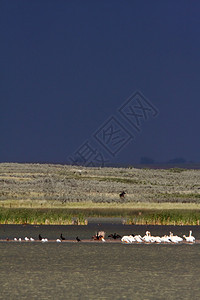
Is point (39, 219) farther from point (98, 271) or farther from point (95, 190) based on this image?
point (95, 190)

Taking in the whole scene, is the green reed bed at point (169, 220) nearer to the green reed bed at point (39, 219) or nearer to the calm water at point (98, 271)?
the green reed bed at point (39, 219)

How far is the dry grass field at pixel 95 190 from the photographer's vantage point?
69125 millimetres

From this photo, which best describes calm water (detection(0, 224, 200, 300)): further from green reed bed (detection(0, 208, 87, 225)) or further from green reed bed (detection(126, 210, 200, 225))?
green reed bed (detection(126, 210, 200, 225))

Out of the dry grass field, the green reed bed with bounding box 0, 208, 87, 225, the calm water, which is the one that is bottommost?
the calm water

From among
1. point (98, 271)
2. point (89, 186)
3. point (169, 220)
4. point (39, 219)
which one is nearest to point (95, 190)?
point (89, 186)

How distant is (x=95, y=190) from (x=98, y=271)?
59.2 meters

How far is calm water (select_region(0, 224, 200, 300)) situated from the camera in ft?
72.9

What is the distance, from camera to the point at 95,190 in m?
85.8

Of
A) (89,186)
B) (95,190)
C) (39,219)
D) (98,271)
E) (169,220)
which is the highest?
(89,186)

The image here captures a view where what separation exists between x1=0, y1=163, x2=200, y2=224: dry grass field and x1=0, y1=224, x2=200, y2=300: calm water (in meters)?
18.2

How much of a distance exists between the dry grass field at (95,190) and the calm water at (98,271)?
59.8 ft

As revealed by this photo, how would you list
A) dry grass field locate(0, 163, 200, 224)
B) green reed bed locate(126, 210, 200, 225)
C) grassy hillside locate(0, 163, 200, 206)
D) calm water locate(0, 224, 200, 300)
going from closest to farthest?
calm water locate(0, 224, 200, 300)
green reed bed locate(126, 210, 200, 225)
dry grass field locate(0, 163, 200, 224)
grassy hillside locate(0, 163, 200, 206)

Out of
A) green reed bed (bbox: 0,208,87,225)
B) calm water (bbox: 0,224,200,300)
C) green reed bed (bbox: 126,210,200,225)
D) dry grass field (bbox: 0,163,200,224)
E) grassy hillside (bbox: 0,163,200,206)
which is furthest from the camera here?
grassy hillside (bbox: 0,163,200,206)

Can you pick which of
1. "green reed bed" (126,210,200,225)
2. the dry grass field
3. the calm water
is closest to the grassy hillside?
the dry grass field
